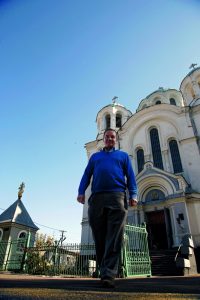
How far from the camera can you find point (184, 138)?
20.8m

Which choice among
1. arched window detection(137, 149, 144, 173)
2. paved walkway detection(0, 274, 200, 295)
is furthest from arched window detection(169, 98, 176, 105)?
paved walkway detection(0, 274, 200, 295)

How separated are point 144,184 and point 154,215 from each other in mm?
2570

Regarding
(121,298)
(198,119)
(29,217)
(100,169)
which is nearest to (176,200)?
(198,119)

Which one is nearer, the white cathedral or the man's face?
the man's face

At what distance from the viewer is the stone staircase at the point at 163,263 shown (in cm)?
1262

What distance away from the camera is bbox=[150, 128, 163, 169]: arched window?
2145cm

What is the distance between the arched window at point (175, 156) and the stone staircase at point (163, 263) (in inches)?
292

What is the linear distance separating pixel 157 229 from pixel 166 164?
5.68m

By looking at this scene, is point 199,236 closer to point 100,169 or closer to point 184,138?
point 184,138

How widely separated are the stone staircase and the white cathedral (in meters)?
1.62

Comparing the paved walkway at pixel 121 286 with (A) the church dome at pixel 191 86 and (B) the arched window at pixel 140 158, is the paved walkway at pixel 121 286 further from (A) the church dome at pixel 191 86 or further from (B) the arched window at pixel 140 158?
(A) the church dome at pixel 191 86

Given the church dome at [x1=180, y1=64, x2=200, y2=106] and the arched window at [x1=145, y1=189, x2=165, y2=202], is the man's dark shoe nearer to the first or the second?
the arched window at [x1=145, y1=189, x2=165, y2=202]

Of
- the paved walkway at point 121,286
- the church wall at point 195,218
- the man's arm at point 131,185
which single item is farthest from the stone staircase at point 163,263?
the man's arm at point 131,185

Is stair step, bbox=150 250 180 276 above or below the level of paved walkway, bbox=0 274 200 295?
above
